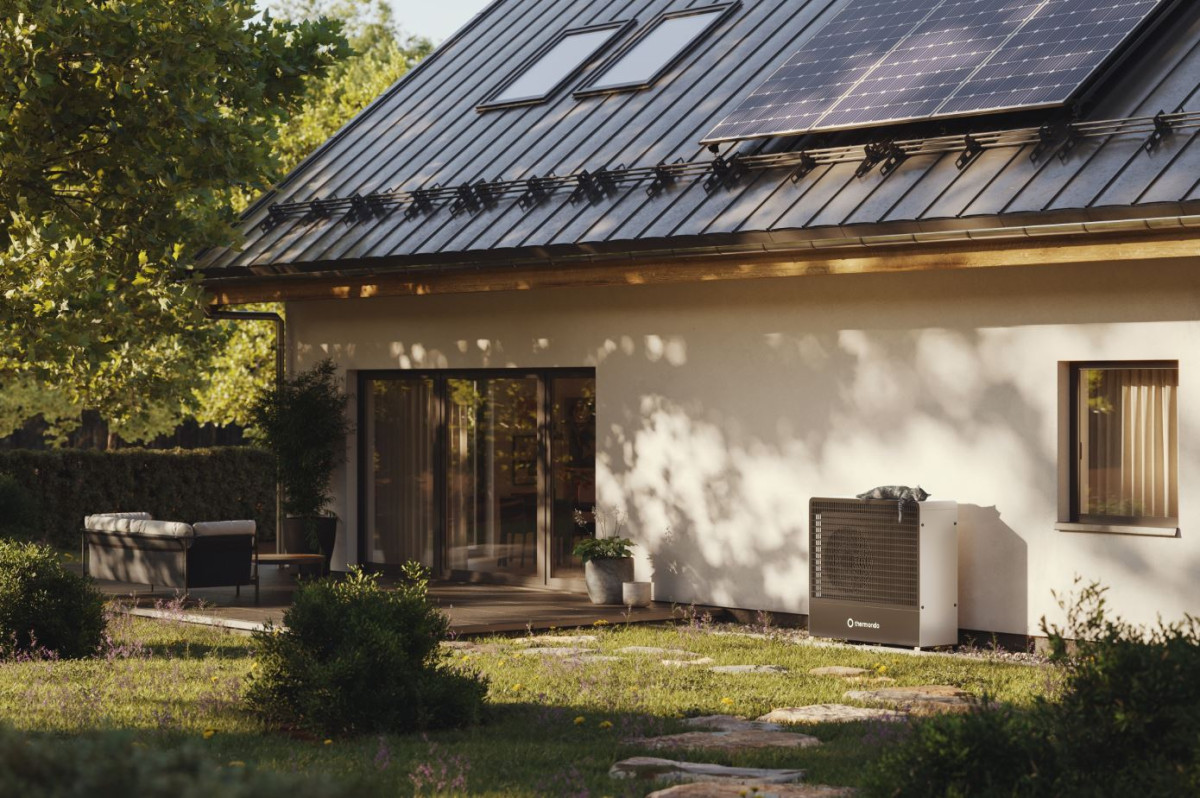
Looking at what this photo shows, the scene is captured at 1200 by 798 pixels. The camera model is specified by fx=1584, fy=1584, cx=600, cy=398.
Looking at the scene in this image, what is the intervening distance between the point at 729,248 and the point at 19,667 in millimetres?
5954

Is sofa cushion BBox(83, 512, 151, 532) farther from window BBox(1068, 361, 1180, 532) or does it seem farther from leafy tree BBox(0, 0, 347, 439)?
window BBox(1068, 361, 1180, 532)

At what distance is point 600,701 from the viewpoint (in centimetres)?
901

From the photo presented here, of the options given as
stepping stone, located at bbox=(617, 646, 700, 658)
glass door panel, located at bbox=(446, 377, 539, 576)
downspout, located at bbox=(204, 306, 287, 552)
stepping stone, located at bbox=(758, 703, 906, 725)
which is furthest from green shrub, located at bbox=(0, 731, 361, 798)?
downspout, located at bbox=(204, 306, 287, 552)

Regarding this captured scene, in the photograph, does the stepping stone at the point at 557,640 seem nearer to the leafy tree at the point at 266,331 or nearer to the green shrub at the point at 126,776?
the green shrub at the point at 126,776

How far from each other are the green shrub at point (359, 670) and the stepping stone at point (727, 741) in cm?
111

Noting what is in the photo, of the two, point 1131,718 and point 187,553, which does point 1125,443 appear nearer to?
point 1131,718

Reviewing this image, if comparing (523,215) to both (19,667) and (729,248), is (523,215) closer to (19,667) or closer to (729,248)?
(729,248)

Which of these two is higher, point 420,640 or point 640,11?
point 640,11

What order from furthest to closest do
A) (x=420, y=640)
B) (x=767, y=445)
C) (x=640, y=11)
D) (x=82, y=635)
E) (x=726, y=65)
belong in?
1. (x=640, y=11)
2. (x=726, y=65)
3. (x=767, y=445)
4. (x=82, y=635)
5. (x=420, y=640)

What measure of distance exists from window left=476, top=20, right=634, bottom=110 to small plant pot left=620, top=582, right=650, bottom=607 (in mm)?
5738

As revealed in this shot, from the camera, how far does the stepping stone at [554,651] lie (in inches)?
436

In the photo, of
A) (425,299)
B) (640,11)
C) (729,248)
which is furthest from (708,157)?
(640,11)

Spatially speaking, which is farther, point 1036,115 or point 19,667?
point 1036,115

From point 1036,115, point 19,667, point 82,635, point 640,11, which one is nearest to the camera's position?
point 19,667
